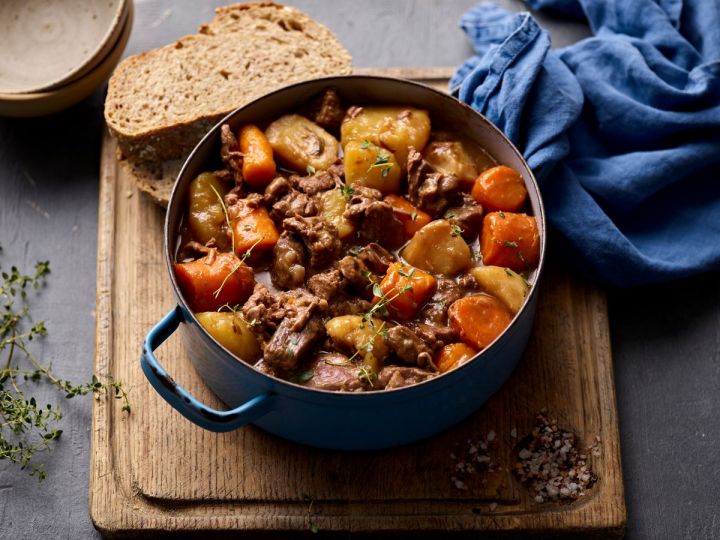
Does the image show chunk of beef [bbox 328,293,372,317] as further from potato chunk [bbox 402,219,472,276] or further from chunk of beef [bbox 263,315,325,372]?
potato chunk [bbox 402,219,472,276]

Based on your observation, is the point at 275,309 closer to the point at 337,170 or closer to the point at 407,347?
the point at 407,347

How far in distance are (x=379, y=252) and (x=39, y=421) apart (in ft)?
4.62

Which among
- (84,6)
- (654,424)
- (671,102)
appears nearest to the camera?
(654,424)

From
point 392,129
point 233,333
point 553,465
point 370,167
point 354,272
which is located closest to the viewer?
point 233,333

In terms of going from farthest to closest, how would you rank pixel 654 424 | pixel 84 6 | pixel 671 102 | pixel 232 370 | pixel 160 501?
pixel 84 6 → pixel 671 102 → pixel 654 424 → pixel 160 501 → pixel 232 370

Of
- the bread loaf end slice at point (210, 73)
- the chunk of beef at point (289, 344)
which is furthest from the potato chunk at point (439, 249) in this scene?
the bread loaf end slice at point (210, 73)

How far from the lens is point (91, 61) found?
13.5ft

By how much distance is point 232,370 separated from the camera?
3135 millimetres

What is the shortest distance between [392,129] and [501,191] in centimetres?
48

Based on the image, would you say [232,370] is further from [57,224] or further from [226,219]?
[57,224]

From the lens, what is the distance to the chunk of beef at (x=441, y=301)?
131 inches

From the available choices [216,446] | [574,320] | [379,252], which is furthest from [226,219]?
[574,320]

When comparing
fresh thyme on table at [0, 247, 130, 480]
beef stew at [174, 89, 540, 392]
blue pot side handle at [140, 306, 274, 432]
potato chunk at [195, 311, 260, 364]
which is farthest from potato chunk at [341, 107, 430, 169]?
fresh thyme on table at [0, 247, 130, 480]

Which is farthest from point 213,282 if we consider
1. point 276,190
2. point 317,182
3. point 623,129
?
point 623,129
